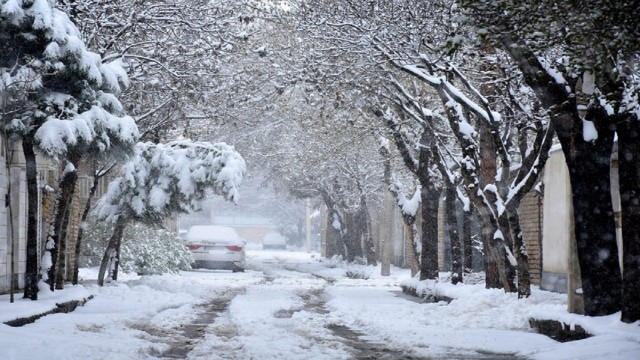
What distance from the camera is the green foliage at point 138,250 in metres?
28.7

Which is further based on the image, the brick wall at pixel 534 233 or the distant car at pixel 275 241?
the distant car at pixel 275 241

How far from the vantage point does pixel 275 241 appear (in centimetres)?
9794

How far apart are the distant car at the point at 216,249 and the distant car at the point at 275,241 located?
63576 millimetres

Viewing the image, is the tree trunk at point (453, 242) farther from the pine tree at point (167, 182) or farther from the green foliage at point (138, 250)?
the green foliage at point (138, 250)

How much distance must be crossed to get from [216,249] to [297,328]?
21158 millimetres

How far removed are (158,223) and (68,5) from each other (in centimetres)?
749

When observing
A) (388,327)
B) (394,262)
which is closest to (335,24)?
(388,327)

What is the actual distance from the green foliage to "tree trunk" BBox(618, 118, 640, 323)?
A: 20.0m

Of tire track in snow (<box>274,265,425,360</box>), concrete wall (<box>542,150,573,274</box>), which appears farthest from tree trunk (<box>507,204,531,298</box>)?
tire track in snow (<box>274,265,425,360</box>)

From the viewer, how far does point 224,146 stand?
21531 millimetres

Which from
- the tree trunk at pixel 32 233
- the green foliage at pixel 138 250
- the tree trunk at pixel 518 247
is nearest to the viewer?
→ the tree trunk at pixel 32 233

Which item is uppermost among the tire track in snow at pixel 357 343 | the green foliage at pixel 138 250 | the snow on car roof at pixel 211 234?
the snow on car roof at pixel 211 234

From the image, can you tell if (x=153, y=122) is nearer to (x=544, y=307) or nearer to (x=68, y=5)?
(x=68, y=5)

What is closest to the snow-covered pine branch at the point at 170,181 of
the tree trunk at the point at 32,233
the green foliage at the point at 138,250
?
the tree trunk at the point at 32,233
